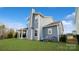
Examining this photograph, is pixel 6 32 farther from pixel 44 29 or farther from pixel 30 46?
pixel 44 29

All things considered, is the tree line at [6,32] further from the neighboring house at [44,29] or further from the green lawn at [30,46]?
the neighboring house at [44,29]

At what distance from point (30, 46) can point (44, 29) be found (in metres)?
0.24

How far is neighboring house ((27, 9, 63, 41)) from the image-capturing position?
2.09 m

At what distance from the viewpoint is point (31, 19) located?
2.11m

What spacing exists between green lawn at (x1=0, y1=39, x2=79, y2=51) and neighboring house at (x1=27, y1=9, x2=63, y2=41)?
67 mm

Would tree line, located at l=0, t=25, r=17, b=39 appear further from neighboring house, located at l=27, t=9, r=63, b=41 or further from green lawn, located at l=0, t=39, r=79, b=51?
neighboring house, located at l=27, t=9, r=63, b=41

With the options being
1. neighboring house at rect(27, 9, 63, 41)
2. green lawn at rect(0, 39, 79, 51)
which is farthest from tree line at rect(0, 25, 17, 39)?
neighboring house at rect(27, 9, 63, 41)

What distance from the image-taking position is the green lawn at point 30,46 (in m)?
2.04

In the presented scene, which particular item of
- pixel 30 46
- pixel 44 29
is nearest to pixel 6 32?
pixel 30 46

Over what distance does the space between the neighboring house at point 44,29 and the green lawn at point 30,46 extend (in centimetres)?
7

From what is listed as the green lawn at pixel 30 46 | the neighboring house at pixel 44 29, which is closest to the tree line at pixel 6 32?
the green lawn at pixel 30 46
